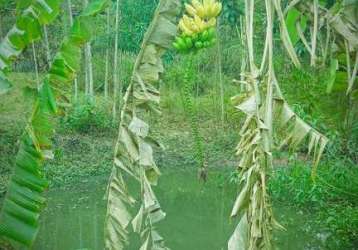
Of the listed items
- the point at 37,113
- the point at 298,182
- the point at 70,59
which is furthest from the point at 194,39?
the point at 298,182

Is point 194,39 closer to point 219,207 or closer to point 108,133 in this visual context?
point 219,207

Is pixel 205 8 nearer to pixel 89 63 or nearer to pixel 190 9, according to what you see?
pixel 190 9

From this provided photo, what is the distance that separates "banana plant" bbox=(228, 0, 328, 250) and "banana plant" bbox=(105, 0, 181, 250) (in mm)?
335

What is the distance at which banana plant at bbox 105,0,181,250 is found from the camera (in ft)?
5.77

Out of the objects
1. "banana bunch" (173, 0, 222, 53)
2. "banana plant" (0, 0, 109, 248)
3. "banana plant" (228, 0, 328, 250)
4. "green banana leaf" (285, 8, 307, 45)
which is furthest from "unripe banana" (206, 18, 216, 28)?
"banana plant" (228, 0, 328, 250)

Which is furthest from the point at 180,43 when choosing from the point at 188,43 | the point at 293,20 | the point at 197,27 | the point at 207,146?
the point at 207,146

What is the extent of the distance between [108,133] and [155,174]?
5732mm

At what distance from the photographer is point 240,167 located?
1.45 metres

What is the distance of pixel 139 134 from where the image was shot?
1757 millimetres

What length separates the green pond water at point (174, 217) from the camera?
4.60 metres

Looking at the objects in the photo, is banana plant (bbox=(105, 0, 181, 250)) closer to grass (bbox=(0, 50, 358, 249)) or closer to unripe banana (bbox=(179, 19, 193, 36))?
unripe banana (bbox=(179, 19, 193, 36))

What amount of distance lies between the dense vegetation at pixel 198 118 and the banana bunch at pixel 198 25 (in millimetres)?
135

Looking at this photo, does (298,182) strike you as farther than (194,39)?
Yes

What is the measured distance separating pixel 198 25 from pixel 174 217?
10.4 ft
